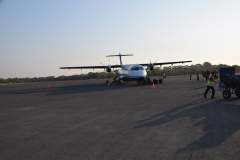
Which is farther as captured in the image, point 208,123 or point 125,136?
point 208,123

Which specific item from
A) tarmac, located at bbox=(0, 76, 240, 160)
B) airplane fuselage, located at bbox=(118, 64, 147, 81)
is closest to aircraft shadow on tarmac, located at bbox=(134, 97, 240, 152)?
tarmac, located at bbox=(0, 76, 240, 160)

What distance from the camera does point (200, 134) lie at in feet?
23.9

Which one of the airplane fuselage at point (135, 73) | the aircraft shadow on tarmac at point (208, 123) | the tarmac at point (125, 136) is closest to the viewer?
the tarmac at point (125, 136)

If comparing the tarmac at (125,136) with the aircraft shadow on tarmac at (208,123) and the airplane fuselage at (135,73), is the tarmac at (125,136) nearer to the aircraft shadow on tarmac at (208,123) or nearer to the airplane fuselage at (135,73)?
the aircraft shadow on tarmac at (208,123)

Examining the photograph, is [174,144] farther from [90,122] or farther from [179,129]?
[90,122]

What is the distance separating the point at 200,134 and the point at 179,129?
0.83m

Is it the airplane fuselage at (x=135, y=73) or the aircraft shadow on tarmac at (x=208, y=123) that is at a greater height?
the airplane fuselage at (x=135, y=73)

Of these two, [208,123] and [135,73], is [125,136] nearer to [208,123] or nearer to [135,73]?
[208,123]

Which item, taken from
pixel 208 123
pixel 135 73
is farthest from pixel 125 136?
pixel 135 73

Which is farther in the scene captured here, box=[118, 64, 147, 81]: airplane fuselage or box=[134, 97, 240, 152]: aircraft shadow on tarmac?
box=[118, 64, 147, 81]: airplane fuselage

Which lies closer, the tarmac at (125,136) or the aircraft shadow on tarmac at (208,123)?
the tarmac at (125,136)

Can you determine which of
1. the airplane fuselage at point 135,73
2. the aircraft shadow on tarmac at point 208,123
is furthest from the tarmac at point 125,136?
the airplane fuselage at point 135,73

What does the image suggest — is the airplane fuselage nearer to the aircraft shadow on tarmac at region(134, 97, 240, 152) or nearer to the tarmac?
the aircraft shadow on tarmac at region(134, 97, 240, 152)

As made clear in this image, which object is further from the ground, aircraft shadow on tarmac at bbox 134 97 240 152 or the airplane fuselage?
the airplane fuselage
